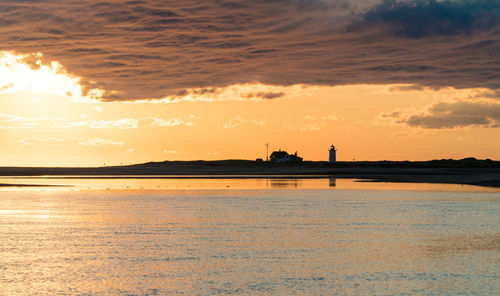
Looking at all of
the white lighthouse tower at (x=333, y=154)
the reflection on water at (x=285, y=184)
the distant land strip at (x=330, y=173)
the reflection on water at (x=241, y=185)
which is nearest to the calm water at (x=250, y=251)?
the reflection on water at (x=241, y=185)

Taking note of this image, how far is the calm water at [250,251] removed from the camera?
1389cm

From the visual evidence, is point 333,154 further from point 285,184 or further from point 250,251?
point 250,251

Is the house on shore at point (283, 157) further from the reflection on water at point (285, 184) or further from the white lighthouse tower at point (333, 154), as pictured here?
the reflection on water at point (285, 184)

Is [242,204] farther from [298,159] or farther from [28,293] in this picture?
[298,159]

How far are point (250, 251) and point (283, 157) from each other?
169 m

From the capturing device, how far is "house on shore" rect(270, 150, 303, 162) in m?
186

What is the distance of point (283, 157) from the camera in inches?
7357

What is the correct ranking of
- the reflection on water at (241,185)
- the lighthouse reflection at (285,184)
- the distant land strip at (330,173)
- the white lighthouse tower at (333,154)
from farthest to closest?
the white lighthouse tower at (333,154) < the distant land strip at (330,173) < the lighthouse reflection at (285,184) < the reflection on water at (241,185)

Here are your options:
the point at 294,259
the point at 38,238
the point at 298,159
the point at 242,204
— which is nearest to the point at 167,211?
the point at 242,204

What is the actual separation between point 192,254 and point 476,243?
988 cm

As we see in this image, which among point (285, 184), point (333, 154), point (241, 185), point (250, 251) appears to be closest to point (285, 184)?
point (285, 184)

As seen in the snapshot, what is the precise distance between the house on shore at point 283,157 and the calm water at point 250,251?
153649mm

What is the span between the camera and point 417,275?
15078mm

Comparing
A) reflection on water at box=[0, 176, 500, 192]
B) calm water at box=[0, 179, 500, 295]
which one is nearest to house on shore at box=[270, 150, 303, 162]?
reflection on water at box=[0, 176, 500, 192]
